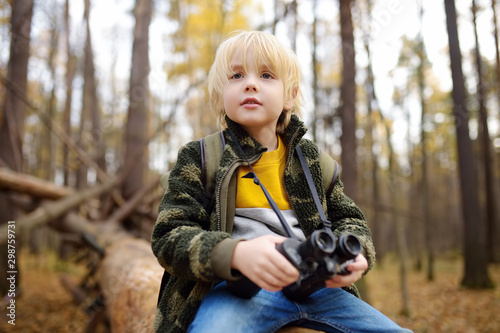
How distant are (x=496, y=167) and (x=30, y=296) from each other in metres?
27.7

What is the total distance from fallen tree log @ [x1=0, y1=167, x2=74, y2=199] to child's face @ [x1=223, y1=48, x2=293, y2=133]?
16.8ft

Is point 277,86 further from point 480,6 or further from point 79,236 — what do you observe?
point 480,6

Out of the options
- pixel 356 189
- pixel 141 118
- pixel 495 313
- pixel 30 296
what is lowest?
pixel 495 313

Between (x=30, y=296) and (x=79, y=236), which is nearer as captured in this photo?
(x=79, y=236)

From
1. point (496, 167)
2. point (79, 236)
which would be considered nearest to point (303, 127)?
point (79, 236)

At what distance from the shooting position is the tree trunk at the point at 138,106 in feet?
Answer: 24.1

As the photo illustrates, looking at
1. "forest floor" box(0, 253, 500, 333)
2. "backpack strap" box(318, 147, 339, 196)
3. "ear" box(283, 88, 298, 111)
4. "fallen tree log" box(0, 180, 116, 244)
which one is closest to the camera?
"backpack strap" box(318, 147, 339, 196)

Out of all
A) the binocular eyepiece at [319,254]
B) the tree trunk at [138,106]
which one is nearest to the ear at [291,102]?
the binocular eyepiece at [319,254]

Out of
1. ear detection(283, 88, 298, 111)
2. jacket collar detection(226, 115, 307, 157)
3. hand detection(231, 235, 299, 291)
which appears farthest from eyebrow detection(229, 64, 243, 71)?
hand detection(231, 235, 299, 291)

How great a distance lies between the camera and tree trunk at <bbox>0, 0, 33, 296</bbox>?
6680 millimetres

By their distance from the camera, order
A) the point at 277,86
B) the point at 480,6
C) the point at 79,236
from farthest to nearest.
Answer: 1. the point at 480,6
2. the point at 79,236
3. the point at 277,86

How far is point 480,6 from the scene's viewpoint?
Answer: 38.0 ft

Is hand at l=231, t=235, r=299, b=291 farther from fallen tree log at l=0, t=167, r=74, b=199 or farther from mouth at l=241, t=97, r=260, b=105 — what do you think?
fallen tree log at l=0, t=167, r=74, b=199

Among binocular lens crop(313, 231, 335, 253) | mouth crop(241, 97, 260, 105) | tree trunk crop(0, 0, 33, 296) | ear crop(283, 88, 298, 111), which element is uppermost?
tree trunk crop(0, 0, 33, 296)
